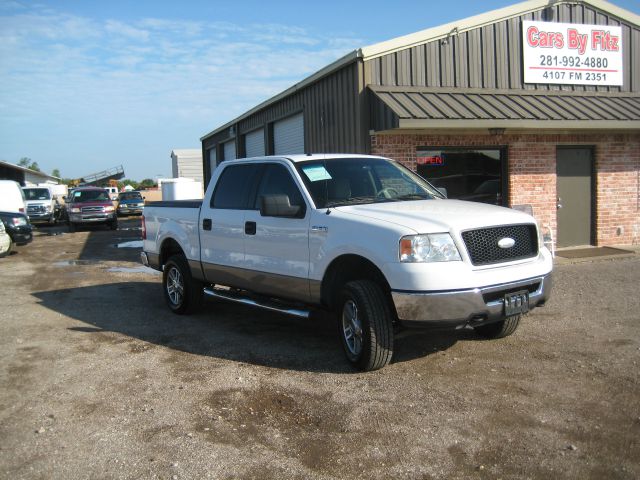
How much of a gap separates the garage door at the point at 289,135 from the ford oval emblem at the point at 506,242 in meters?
10.7

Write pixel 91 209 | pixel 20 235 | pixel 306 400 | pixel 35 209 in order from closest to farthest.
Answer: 1. pixel 306 400
2. pixel 20 235
3. pixel 91 209
4. pixel 35 209

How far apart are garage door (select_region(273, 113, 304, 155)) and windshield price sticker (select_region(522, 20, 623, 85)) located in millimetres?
5575

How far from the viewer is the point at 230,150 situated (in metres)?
23.8

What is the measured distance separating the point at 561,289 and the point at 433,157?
4235 mm

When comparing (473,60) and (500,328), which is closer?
(500,328)

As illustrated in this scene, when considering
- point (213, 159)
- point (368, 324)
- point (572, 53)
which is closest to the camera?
point (368, 324)

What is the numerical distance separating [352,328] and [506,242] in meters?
1.51

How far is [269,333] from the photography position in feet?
22.6

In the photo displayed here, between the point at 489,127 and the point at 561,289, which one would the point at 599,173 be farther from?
the point at 561,289

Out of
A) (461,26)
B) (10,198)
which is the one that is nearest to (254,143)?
(10,198)

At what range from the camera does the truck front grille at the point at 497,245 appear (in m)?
4.95

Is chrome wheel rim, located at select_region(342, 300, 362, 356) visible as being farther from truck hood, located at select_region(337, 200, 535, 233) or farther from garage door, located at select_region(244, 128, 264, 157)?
garage door, located at select_region(244, 128, 264, 157)

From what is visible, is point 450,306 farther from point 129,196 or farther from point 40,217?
point 129,196

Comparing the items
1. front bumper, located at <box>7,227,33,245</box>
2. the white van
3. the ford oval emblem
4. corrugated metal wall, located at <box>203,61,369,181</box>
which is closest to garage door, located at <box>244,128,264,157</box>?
corrugated metal wall, located at <box>203,61,369,181</box>
